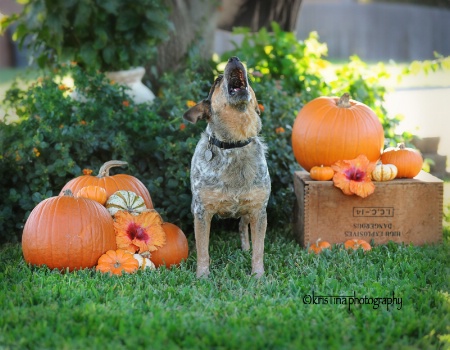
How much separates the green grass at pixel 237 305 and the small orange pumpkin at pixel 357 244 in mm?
77

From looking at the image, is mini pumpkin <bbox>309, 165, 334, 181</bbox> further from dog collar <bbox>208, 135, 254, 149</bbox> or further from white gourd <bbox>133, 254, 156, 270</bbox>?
white gourd <bbox>133, 254, 156, 270</bbox>

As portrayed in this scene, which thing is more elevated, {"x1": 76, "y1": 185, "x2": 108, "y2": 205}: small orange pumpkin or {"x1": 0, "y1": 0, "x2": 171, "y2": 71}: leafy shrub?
{"x1": 0, "y1": 0, "x2": 171, "y2": 71}: leafy shrub

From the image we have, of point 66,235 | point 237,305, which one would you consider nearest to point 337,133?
point 237,305

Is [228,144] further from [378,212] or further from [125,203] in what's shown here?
[378,212]

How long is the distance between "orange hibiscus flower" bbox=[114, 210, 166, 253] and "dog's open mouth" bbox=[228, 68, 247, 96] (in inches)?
47.3

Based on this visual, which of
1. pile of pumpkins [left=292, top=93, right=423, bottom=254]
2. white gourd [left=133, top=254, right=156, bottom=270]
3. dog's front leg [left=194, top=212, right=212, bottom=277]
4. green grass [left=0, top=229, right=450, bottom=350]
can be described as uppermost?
pile of pumpkins [left=292, top=93, right=423, bottom=254]

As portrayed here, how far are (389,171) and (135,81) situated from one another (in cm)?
311

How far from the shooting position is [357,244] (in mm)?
5598

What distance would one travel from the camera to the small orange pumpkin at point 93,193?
17.5ft

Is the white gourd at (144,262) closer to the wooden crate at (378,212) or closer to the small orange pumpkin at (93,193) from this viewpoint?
the small orange pumpkin at (93,193)

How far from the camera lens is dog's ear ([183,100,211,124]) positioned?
4.93 metres

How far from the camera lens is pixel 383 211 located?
568 cm

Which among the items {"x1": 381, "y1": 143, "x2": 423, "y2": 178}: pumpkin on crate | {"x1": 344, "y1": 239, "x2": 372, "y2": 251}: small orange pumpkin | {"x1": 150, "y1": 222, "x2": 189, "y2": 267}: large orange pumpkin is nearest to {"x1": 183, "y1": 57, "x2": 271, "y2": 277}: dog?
{"x1": 150, "y1": 222, "x2": 189, "y2": 267}: large orange pumpkin

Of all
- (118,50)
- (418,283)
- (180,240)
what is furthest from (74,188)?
(418,283)
